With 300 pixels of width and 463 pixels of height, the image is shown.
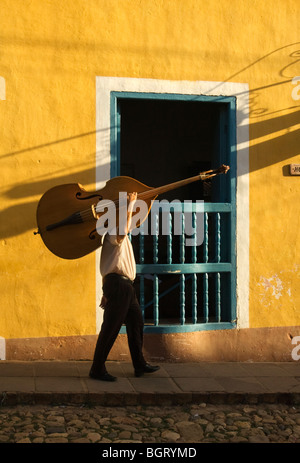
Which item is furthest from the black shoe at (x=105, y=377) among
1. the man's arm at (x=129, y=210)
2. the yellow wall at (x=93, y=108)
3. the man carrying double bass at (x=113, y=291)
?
the man's arm at (x=129, y=210)

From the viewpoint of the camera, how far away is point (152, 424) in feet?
18.8

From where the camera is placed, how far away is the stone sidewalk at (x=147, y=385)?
6.20 m

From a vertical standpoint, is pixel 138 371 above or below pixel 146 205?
below

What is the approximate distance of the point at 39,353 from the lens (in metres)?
7.33

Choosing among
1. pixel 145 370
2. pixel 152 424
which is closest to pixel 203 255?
pixel 145 370

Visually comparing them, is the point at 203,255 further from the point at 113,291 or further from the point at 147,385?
the point at 147,385

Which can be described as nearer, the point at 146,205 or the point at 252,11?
the point at 146,205

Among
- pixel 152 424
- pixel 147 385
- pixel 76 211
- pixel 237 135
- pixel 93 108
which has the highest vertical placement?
pixel 93 108

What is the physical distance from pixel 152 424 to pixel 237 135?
340 centimetres

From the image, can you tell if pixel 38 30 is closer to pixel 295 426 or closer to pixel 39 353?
pixel 39 353

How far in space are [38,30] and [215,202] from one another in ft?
8.46

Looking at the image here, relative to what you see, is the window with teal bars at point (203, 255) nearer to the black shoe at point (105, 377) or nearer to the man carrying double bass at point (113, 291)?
the man carrying double bass at point (113, 291)

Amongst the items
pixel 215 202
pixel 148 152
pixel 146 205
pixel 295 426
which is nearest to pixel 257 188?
pixel 215 202

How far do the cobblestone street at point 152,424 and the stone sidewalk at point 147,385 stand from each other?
0.08 m
